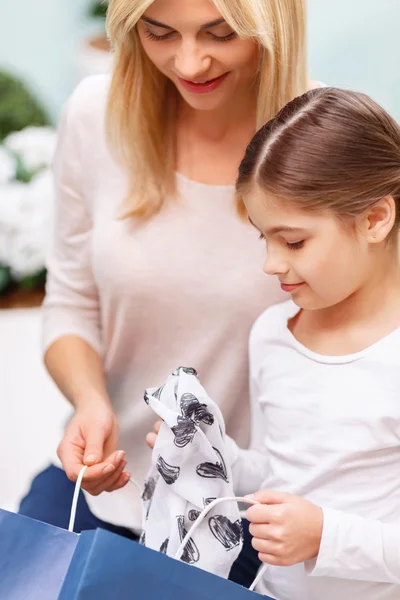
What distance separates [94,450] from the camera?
1.09 metres

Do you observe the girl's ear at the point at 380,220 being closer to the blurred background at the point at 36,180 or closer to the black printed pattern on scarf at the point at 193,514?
the black printed pattern on scarf at the point at 193,514

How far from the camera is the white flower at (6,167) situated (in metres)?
2.68

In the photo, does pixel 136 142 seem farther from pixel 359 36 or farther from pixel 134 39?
pixel 359 36

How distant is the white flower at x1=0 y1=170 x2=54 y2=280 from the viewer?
262 centimetres

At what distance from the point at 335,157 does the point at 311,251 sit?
10 centimetres

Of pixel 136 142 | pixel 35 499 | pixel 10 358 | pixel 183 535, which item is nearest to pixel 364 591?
pixel 183 535

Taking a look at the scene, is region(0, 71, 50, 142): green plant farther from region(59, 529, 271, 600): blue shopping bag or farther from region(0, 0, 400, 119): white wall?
region(59, 529, 271, 600): blue shopping bag

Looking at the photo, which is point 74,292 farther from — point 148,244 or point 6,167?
point 6,167

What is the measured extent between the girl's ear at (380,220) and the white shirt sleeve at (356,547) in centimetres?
27

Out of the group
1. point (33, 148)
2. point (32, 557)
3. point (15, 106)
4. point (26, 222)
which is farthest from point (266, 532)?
point (15, 106)

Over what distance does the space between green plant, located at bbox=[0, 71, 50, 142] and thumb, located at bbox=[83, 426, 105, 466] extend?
2.07m

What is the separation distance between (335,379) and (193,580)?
264 mm

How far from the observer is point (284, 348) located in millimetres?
1086

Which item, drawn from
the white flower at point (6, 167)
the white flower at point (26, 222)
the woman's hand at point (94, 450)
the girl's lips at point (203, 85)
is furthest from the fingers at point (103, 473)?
the white flower at point (6, 167)
